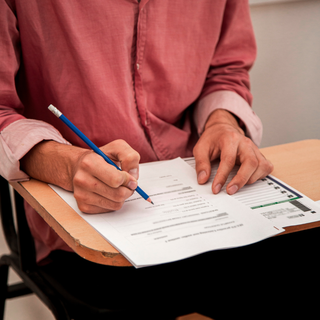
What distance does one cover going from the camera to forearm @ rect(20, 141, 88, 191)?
0.59 metres

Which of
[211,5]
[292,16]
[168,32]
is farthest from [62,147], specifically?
[292,16]

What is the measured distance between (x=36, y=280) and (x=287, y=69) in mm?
1387

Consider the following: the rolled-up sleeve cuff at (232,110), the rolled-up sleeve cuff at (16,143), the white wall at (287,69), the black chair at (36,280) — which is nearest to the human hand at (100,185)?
the rolled-up sleeve cuff at (16,143)

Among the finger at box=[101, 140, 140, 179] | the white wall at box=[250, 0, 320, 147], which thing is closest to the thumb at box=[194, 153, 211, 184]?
the finger at box=[101, 140, 140, 179]

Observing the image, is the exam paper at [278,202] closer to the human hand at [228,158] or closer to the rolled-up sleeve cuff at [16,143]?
the human hand at [228,158]

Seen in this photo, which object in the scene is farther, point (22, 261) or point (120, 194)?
point (22, 261)

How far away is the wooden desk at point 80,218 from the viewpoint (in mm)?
437

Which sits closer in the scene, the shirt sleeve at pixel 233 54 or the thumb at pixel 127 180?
the thumb at pixel 127 180

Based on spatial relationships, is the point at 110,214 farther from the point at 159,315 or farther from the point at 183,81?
the point at 183,81

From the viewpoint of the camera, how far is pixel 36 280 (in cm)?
83

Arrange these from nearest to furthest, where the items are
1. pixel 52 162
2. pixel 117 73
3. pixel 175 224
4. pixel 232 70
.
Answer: pixel 175 224 < pixel 52 162 < pixel 117 73 < pixel 232 70

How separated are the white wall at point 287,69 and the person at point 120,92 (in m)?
0.56

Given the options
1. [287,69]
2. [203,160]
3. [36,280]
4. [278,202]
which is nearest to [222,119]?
[203,160]

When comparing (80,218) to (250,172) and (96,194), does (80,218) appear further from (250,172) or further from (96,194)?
(250,172)
